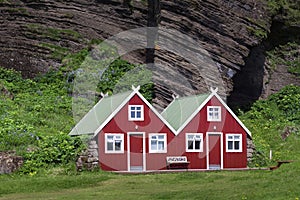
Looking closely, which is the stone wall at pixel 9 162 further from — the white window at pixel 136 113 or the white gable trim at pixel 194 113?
the white gable trim at pixel 194 113

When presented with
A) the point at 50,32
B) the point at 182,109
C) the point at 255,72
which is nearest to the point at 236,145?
the point at 182,109

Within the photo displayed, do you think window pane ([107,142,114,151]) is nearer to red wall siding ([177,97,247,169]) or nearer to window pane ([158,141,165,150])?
window pane ([158,141,165,150])

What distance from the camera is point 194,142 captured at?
40781 mm

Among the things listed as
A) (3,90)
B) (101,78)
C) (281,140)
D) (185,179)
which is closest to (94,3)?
(101,78)

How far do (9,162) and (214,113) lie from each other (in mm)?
14100

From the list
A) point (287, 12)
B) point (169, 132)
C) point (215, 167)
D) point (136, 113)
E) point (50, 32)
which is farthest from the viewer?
point (287, 12)

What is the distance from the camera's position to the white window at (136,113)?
39094 mm

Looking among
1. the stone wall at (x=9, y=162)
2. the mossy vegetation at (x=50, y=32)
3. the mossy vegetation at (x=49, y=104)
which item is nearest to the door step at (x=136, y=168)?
the mossy vegetation at (x=49, y=104)

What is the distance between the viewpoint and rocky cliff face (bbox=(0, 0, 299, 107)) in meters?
53.1

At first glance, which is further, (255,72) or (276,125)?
(255,72)

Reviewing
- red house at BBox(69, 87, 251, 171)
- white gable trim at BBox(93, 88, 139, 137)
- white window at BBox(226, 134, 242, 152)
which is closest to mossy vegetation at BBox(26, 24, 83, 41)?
red house at BBox(69, 87, 251, 171)

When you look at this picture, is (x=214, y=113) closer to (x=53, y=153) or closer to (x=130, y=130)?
(x=130, y=130)

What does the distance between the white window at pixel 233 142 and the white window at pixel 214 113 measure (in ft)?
4.50

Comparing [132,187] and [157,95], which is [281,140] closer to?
[157,95]
